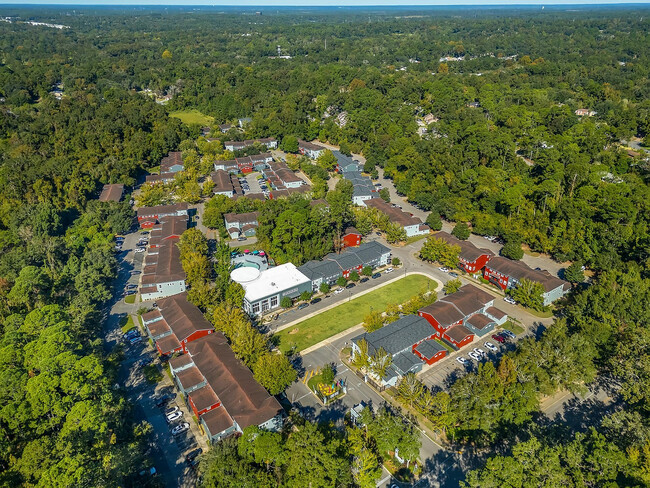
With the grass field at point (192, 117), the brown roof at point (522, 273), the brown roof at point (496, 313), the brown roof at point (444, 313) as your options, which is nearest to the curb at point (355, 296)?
the brown roof at point (444, 313)

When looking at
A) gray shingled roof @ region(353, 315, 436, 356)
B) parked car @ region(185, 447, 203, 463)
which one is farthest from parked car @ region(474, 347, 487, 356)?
parked car @ region(185, 447, 203, 463)

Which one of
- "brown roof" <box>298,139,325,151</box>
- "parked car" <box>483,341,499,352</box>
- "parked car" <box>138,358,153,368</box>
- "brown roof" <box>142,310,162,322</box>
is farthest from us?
"brown roof" <box>298,139,325,151</box>

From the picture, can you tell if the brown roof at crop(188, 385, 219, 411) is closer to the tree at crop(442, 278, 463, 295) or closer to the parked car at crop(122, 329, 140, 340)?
the parked car at crop(122, 329, 140, 340)

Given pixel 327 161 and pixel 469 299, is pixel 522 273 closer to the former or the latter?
pixel 469 299

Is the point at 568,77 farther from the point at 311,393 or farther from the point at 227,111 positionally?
the point at 311,393

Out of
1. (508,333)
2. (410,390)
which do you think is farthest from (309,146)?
(410,390)

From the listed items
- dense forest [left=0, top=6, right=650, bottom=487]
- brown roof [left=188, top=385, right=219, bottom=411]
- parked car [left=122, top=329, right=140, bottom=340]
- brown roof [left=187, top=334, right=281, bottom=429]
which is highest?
dense forest [left=0, top=6, right=650, bottom=487]

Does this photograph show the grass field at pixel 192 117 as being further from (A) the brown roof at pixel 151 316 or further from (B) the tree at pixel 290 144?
(A) the brown roof at pixel 151 316
